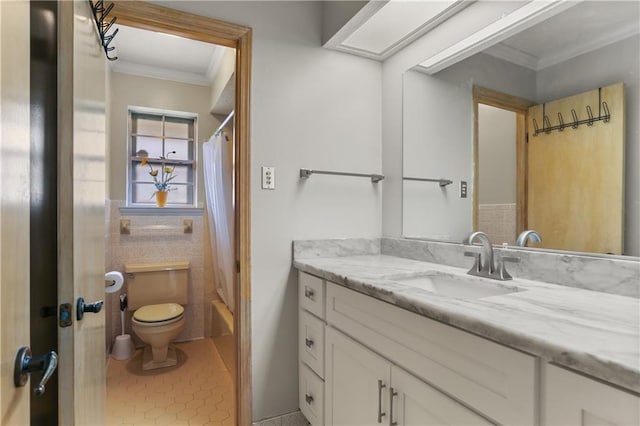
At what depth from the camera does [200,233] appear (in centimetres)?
312

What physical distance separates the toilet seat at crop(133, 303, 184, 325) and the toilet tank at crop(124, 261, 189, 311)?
Answer: 0.28 ft

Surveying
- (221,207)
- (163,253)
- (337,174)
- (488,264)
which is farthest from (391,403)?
(163,253)

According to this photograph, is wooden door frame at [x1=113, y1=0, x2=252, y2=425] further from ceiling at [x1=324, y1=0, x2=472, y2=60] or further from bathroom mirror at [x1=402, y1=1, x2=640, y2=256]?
bathroom mirror at [x1=402, y1=1, x2=640, y2=256]

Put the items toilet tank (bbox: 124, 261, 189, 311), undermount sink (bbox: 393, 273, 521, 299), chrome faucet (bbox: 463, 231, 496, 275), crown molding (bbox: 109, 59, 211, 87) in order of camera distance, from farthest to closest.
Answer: crown molding (bbox: 109, 59, 211, 87) → toilet tank (bbox: 124, 261, 189, 311) → chrome faucet (bbox: 463, 231, 496, 275) → undermount sink (bbox: 393, 273, 521, 299)

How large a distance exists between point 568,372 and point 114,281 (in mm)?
1719

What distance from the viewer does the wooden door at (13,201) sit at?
52 cm

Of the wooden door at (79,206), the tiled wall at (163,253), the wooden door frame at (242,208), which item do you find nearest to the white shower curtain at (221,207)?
the tiled wall at (163,253)

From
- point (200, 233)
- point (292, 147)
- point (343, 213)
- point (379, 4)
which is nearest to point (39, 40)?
→ point (292, 147)

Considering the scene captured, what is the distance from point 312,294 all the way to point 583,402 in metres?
1.12

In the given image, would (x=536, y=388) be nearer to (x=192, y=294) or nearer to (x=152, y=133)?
(x=192, y=294)

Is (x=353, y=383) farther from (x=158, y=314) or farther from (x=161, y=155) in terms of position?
(x=161, y=155)

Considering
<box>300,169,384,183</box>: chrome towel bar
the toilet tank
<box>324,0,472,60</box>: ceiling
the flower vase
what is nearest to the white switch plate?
<box>300,169,384,183</box>: chrome towel bar

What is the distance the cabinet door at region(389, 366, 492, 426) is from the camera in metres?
0.81

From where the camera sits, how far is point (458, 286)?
4.39 ft
